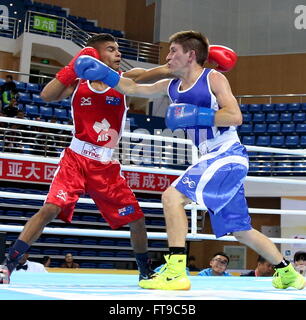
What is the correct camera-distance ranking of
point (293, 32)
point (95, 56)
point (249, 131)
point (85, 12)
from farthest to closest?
point (85, 12) < point (293, 32) < point (249, 131) < point (95, 56)

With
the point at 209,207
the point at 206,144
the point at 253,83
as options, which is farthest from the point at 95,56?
the point at 253,83

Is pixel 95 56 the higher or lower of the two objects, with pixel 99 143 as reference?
higher

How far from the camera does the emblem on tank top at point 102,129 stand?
2.98m

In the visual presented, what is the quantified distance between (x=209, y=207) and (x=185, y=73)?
67 cm

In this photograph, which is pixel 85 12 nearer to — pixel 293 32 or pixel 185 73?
pixel 293 32

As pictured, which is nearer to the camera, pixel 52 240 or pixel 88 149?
pixel 88 149

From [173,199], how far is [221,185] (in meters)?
0.25

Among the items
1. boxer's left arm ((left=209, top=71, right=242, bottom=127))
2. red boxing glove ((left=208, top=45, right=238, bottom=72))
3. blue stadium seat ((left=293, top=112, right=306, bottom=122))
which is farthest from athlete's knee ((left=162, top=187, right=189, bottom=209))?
blue stadium seat ((left=293, top=112, right=306, bottom=122))

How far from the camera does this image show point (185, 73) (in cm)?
268

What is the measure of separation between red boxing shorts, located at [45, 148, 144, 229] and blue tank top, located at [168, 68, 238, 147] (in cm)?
52

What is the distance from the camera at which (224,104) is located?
2.54 m

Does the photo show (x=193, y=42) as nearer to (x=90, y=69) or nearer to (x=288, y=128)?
(x=90, y=69)

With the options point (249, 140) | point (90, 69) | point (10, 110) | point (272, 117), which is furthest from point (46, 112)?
point (90, 69)

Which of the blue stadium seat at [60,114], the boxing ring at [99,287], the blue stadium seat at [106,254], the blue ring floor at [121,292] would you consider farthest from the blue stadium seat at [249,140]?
the blue ring floor at [121,292]
